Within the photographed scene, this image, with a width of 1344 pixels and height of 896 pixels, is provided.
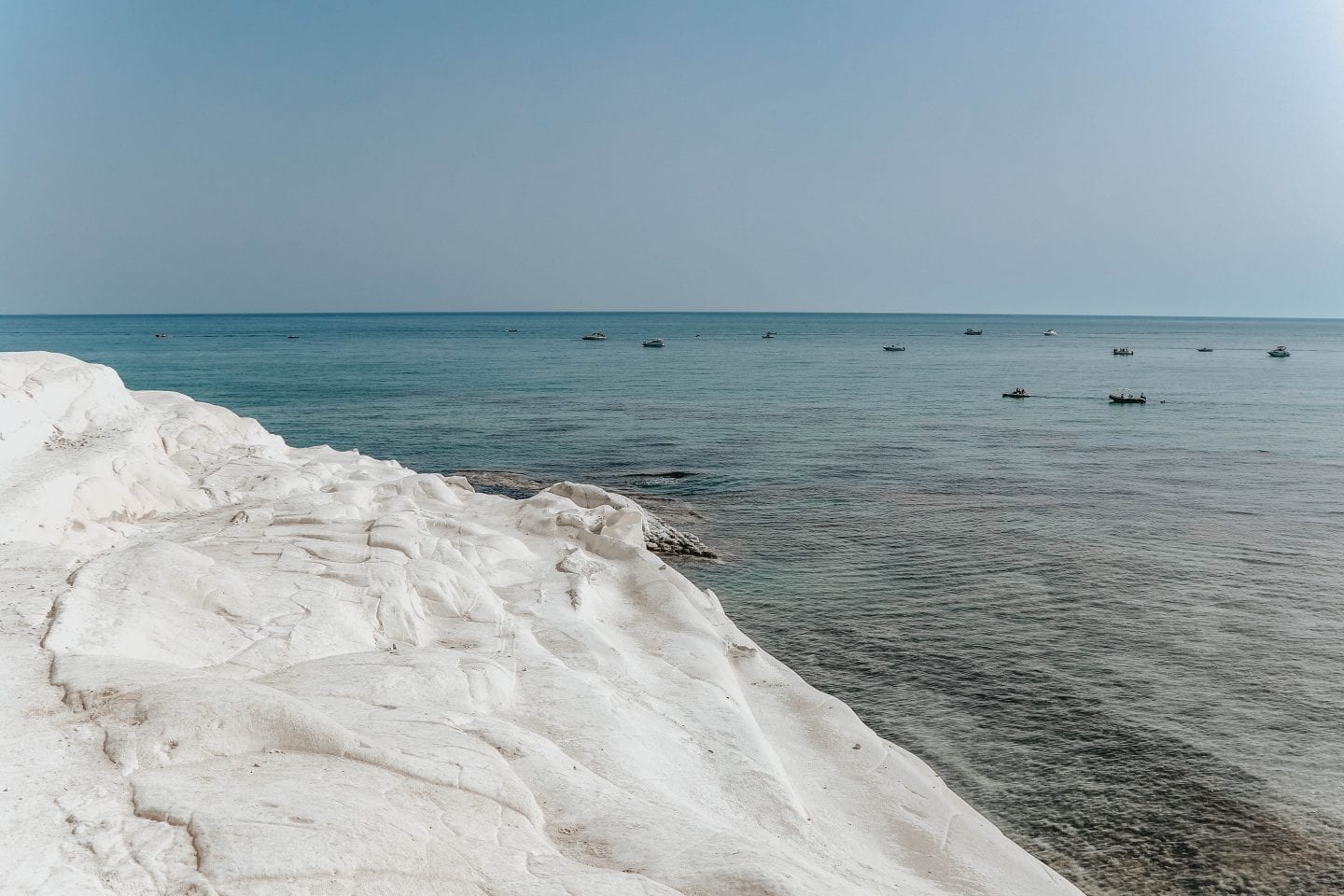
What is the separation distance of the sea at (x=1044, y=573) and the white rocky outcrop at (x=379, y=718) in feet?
6.56

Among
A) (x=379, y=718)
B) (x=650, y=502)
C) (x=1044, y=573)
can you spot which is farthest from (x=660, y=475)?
(x=379, y=718)

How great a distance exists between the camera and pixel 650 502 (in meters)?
27.2

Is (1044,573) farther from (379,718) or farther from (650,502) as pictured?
(379,718)

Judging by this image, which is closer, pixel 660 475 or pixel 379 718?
pixel 379 718

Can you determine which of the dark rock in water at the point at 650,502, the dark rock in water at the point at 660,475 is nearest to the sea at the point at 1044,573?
the dark rock in water at the point at 660,475

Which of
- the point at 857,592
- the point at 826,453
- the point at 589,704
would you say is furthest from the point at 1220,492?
the point at 589,704

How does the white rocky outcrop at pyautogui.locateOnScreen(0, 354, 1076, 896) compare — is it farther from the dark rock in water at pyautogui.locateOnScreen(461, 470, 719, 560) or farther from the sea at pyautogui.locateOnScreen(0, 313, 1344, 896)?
the dark rock in water at pyautogui.locateOnScreen(461, 470, 719, 560)

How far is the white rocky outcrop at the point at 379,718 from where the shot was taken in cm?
530

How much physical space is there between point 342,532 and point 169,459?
5.85 m

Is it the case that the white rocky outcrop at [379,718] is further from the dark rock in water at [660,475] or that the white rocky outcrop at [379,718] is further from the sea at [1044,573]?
the dark rock in water at [660,475]

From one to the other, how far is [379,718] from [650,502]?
19876mm

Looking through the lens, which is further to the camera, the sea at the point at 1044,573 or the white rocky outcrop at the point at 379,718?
the sea at the point at 1044,573

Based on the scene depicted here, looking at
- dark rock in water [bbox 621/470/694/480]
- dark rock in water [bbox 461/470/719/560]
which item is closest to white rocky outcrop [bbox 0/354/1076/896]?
dark rock in water [bbox 461/470/719/560]

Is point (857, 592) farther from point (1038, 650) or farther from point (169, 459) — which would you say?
point (169, 459)
